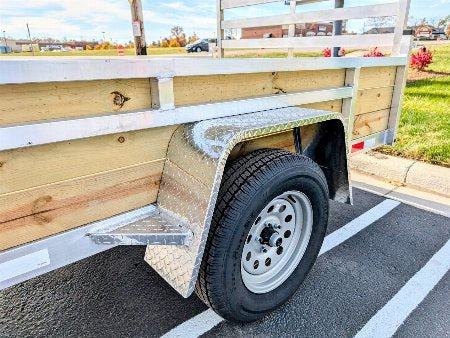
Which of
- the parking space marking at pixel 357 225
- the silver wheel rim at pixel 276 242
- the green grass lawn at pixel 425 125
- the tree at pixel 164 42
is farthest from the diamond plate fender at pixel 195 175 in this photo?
the tree at pixel 164 42

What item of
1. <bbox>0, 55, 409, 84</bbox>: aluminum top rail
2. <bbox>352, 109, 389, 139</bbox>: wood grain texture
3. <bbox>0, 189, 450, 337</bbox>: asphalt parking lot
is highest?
<bbox>0, 55, 409, 84</bbox>: aluminum top rail

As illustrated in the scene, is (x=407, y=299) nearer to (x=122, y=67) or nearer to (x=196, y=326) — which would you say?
(x=196, y=326)

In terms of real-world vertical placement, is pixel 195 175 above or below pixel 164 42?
below

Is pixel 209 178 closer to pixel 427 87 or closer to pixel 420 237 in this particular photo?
pixel 420 237

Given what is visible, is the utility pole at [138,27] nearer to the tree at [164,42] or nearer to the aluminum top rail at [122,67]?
the aluminum top rail at [122,67]

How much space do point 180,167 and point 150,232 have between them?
1.04 ft

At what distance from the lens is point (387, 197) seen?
12.6ft

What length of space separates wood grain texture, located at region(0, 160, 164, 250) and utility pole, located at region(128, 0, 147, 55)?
167 inches

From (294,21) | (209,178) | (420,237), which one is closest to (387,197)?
(420,237)

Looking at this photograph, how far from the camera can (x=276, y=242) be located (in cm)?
207

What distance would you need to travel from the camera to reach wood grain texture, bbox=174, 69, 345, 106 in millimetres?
1633

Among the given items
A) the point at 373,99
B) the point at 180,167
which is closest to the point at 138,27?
the point at 373,99

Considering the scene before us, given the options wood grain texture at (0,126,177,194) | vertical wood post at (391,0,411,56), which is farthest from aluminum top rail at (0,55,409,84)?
vertical wood post at (391,0,411,56)

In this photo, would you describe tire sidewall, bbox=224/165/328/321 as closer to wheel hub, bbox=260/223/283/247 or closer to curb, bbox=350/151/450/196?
wheel hub, bbox=260/223/283/247
